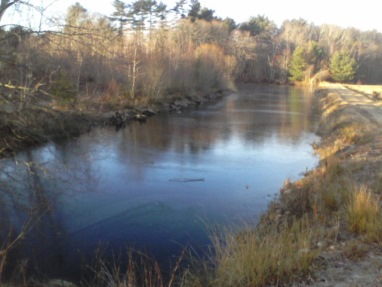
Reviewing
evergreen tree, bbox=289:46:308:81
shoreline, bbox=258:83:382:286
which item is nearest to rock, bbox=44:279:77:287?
shoreline, bbox=258:83:382:286

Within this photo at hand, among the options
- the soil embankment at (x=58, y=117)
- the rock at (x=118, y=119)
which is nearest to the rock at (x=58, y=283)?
the soil embankment at (x=58, y=117)

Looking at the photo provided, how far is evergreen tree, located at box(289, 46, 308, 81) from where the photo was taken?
69375 millimetres

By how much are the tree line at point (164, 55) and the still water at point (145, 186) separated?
2.42 meters

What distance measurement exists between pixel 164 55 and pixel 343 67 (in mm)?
46801

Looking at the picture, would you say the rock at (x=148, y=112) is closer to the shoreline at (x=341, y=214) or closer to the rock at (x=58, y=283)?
the shoreline at (x=341, y=214)

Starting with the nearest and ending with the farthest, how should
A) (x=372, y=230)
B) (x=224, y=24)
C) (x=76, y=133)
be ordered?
1. (x=372, y=230)
2. (x=76, y=133)
3. (x=224, y=24)

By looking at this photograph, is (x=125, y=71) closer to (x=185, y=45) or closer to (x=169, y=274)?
(x=185, y=45)

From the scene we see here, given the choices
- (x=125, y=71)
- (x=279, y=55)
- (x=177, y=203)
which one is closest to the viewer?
(x=177, y=203)

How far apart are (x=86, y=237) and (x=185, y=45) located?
111ft

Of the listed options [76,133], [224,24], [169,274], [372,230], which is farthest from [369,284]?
[224,24]

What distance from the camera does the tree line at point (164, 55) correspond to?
7.29m

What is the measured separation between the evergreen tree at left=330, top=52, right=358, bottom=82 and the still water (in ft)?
176

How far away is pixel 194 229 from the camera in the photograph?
808cm

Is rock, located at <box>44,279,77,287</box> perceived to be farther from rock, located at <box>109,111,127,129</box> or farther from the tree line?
rock, located at <box>109,111,127,129</box>
